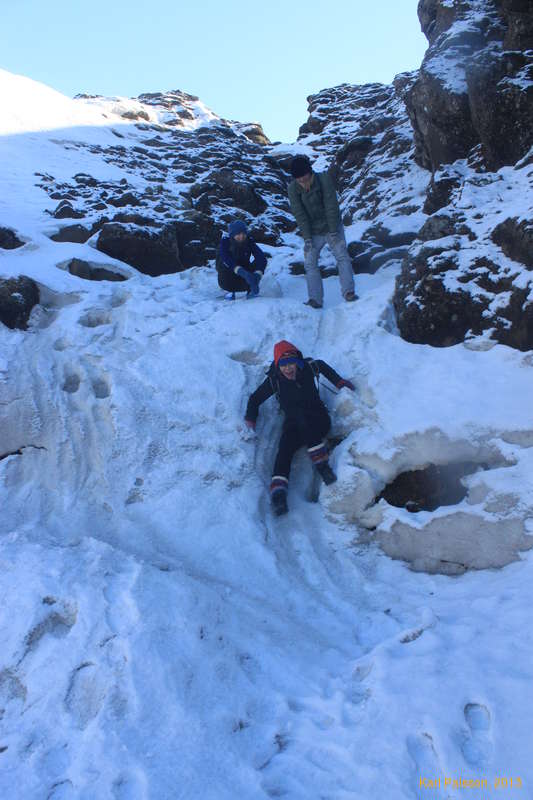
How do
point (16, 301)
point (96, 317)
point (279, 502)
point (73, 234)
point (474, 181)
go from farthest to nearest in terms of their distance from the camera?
point (73, 234), point (474, 181), point (96, 317), point (16, 301), point (279, 502)

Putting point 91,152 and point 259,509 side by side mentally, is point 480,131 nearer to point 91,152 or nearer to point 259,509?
point 259,509

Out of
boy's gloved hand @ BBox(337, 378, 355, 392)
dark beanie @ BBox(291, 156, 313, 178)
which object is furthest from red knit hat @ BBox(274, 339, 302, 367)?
dark beanie @ BBox(291, 156, 313, 178)

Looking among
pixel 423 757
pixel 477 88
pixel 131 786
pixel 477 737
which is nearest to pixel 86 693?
pixel 131 786

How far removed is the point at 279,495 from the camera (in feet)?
18.6

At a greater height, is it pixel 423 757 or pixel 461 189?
pixel 461 189

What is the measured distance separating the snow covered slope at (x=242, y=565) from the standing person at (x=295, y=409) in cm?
23

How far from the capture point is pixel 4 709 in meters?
3.66

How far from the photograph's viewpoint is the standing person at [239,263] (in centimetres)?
876

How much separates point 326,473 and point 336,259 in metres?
4.12

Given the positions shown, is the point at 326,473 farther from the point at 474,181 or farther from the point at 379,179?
the point at 379,179

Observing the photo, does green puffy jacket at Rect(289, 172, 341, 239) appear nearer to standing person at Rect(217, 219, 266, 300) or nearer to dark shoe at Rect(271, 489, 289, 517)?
standing person at Rect(217, 219, 266, 300)

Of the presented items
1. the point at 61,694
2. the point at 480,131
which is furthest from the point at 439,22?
the point at 61,694

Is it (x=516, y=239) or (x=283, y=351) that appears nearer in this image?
(x=283, y=351)

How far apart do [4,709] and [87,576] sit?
1.05 m
